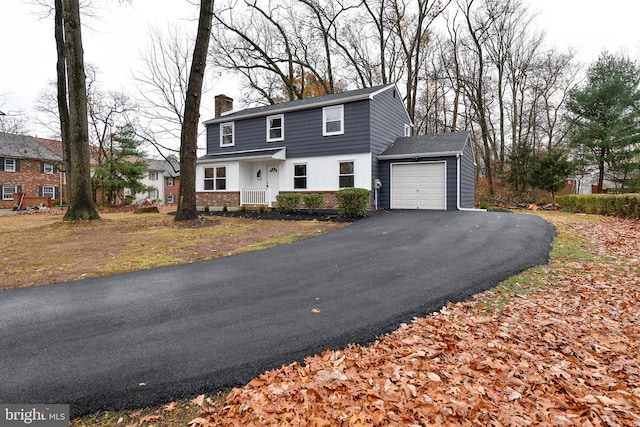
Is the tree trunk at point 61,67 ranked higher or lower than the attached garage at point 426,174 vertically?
higher

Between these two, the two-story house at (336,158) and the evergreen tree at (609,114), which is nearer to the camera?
the two-story house at (336,158)

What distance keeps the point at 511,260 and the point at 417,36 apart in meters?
21.2

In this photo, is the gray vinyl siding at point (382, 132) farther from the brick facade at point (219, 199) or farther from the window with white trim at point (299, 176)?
the brick facade at point (219, 199)

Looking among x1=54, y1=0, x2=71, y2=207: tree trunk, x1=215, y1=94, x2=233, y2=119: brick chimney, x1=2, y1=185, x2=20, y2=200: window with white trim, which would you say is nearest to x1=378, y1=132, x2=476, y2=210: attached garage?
x1=215, y1=94, x2=233, y2=119: brick chimney

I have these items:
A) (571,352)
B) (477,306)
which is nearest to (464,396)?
(571,352)

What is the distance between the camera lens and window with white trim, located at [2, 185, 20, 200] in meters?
28.9

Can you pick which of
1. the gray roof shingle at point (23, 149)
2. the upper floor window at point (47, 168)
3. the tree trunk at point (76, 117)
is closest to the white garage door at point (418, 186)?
the tree trunk at point (76, 117)

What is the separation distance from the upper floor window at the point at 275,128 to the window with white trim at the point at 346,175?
395 centimetres

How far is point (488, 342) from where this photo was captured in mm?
3059

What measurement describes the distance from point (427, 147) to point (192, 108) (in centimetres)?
1016

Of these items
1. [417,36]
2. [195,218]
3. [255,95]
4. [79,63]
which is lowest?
[195,218]

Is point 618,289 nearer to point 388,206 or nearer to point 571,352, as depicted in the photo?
point 571,352

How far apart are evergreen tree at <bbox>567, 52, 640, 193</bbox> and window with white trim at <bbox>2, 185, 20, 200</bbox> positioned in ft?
150

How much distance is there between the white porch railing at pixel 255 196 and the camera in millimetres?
15930
